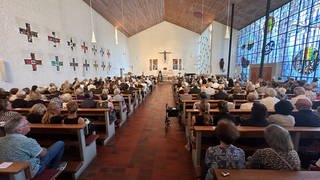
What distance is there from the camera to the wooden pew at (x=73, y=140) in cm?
224

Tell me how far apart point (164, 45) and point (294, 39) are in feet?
39.2

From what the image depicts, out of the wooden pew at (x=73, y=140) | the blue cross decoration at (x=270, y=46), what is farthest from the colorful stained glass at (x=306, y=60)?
the wooden pew at (x=73, y=140)

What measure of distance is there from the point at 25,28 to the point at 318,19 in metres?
10.1

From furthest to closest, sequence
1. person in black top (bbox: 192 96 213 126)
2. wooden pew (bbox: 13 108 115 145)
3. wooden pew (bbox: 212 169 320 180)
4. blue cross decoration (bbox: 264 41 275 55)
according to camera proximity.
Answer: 1. blue cross decoration (bbox: 264 41 275 55)
2. wooden pew (bbox: 13 108 115 145)
3. person in black top (bbox: 192 96 213 126)
4. wooden pew (bbox: 212 169 320 180)

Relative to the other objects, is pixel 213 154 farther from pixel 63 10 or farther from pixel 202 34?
pixel 202 34

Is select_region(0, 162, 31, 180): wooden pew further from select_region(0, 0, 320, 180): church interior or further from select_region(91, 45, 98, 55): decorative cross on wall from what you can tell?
select_region(91, 45, 98, 55): decorative cross on wall

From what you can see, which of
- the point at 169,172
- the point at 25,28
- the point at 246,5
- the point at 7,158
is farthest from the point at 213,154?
the point at 246,5

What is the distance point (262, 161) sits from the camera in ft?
4.47

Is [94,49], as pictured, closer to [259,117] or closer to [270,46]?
[259,117]

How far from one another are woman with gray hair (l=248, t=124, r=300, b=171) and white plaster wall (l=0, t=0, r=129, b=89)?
5.73 metres

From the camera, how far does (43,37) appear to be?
589 centimetres

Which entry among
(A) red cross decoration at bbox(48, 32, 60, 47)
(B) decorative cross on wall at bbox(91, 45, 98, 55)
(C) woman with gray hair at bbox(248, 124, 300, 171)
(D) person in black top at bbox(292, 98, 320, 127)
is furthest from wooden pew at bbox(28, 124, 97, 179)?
(B) decorative cross on wall at bbox(91, 45, 98, 55)

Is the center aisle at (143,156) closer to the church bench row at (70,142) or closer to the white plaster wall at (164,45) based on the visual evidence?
the church bench row at (70,142)

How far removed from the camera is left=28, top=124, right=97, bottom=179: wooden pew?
7.34 feet
